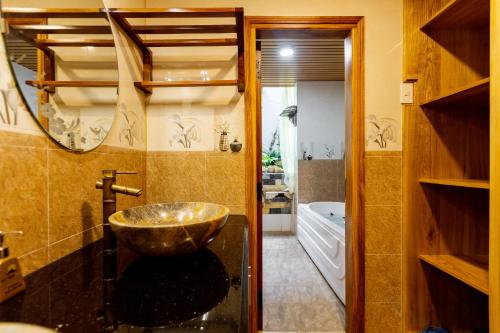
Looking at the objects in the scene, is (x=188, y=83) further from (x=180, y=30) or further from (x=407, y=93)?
(x=407, y=93)

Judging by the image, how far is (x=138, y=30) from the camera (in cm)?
132

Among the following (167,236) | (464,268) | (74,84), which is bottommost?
(464,268)

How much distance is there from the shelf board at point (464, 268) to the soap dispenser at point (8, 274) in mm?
1708

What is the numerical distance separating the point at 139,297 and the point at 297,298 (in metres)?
1.94

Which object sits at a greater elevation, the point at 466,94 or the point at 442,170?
the point at 466,94

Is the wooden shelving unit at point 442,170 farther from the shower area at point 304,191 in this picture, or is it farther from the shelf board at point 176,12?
the shelf board at point 176,12

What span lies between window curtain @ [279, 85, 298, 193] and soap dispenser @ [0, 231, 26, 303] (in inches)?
150

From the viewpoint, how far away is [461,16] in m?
1.33

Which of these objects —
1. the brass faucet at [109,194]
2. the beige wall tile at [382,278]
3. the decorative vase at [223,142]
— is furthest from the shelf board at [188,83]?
the beige wall tile at [382,278]

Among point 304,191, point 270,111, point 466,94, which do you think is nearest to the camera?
point 466,94

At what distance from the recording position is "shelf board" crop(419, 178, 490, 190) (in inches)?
44.1

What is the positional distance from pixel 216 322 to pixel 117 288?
31cm

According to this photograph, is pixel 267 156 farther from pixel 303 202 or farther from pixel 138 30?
pixel 138 30

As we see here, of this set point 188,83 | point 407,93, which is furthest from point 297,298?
point 188,83
